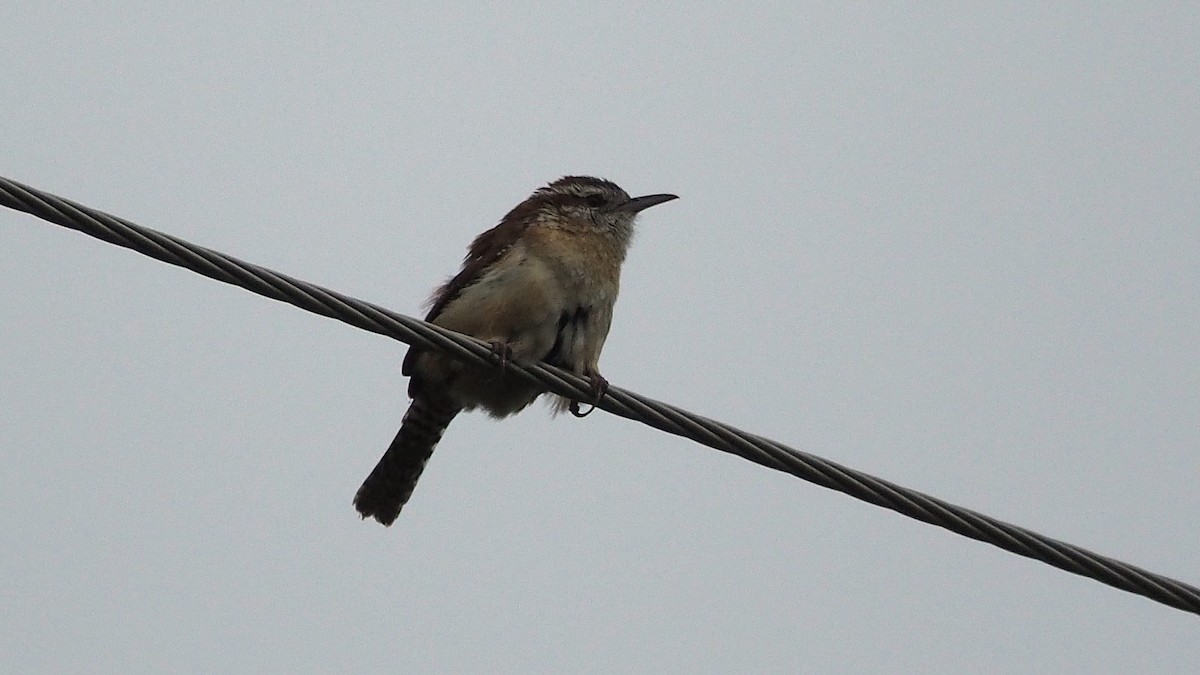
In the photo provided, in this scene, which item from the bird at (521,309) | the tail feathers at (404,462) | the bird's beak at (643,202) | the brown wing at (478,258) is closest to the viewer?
the bird at (521,309)

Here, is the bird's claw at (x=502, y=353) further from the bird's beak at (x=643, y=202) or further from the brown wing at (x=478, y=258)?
the bird's beak at (x=643, y=202)

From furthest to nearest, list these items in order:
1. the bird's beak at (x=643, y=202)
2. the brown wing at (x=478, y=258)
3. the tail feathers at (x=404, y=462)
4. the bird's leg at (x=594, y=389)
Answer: the bird's beak at (x=643, y=202) < the tail feathers at (x=404, y=462) < the brown wing at (x=478, y=258) < the bird's leg at (x=594, y=389)

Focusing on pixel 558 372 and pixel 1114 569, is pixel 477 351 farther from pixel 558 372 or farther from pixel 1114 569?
pixel 1114 569

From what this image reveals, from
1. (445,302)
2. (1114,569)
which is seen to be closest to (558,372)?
(445,302)

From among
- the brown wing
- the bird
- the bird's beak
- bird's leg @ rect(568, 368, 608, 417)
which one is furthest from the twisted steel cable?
the bird's beak

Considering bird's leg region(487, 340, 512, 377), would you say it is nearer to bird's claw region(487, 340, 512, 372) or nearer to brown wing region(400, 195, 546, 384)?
bird's claw region(487, 340, 512, 372)

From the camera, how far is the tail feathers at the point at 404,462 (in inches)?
302

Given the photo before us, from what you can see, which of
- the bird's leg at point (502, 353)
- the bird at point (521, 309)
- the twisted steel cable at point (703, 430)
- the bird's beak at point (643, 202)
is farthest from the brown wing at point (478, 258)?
the twisted steel cable at point (703, 430)

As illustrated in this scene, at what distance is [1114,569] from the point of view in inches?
175

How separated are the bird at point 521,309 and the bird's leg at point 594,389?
1 cm

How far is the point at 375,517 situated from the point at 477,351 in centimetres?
284

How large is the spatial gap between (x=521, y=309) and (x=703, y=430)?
210cm

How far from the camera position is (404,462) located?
7.97m

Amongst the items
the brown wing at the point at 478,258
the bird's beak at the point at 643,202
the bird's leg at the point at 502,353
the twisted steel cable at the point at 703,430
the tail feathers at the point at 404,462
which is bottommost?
the tail feathers at the point at 404,462
